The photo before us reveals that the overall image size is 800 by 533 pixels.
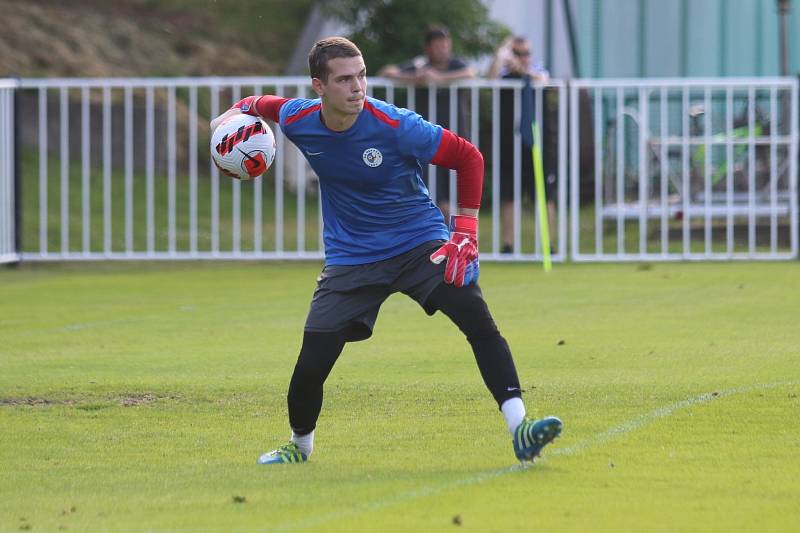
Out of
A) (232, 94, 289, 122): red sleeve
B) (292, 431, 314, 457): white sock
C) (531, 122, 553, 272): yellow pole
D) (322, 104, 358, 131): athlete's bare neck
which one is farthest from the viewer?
A: (531, 122, 553, 272): yellow pole

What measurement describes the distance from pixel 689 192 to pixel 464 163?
436 inches

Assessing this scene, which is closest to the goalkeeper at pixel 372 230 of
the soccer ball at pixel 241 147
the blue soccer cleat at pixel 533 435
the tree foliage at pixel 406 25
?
the blue soccer cleat at pixel 533 435

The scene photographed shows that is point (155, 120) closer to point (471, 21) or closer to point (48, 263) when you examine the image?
point (471, 21)

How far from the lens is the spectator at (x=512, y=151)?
628 inches

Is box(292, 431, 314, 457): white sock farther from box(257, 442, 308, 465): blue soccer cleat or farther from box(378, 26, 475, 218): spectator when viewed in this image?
box(378, 26, 475, 218): spectator

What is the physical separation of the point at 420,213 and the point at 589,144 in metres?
10.2

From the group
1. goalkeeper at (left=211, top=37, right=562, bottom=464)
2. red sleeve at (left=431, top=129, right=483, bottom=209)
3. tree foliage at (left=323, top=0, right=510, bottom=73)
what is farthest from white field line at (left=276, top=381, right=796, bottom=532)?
tree foliage at (left=323, top=0, right=510, bottom=73)

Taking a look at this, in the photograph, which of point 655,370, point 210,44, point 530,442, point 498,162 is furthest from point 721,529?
point 210,44

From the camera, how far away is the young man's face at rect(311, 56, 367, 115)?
6.25 m

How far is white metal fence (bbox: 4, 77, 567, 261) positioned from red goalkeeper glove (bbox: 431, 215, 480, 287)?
933 cm

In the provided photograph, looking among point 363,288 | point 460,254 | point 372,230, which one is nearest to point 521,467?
point 460,254

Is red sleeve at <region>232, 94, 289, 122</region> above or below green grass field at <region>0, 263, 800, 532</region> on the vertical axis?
above

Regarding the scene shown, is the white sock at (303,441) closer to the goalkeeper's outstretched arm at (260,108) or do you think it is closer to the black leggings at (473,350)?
the black leggings at (473,350)

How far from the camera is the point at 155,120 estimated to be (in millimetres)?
→ 26406
